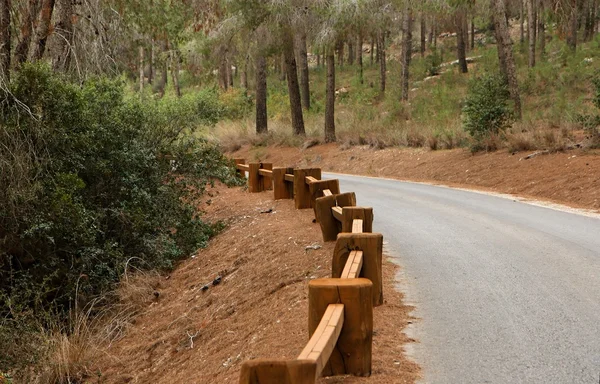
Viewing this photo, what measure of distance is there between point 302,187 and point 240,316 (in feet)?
17.4

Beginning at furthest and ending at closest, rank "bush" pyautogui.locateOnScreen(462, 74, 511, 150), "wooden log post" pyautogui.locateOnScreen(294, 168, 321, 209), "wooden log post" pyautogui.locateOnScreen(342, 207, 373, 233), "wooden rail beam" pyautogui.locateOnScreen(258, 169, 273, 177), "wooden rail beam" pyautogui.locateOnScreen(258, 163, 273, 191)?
"bush" pyautogui.locateOnScreen(462, 74, 511, 150)
"wooden rail beam" pyautogui.locateOnScreen(258, 163, 273, 191)
"wooden rail beam" pyautogui.locateOnScreen(258, 169, 273, 177)
"wooden log post" pyautogui.locateOnScreen(294, 168, 321, 209)
"wooden log post" pyautogui.locateOnScreen(342, 207, 373, 233)

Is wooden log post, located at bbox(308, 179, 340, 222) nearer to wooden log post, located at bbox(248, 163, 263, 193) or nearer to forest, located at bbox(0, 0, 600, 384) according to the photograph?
forest, located at bbox(0, 0, 600, 384)

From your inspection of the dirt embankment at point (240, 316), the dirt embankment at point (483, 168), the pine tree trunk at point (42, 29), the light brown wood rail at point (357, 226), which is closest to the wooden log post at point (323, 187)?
the dirt embankment at point (240, 316)

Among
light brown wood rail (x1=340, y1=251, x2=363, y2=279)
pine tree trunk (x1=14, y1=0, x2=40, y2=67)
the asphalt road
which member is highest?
pine tree trunk (x1=14, y1=0, x2=40, y2=67)

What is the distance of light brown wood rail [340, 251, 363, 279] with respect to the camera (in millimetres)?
5357

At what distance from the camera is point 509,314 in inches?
263

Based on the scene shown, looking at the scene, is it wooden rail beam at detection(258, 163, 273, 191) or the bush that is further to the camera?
the bush

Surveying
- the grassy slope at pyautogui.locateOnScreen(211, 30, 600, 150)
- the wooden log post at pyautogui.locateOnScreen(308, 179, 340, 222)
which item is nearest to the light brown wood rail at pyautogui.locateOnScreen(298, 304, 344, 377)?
the wooden log post at pyautogui.locateOnScreen(308, 179, 340, 222)

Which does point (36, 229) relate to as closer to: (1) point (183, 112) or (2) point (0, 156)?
(2) point (0, 156)

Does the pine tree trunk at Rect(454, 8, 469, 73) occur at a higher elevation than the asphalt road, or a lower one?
higher

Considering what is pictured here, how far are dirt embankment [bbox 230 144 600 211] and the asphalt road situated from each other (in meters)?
2.90

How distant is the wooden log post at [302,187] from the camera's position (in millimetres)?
13672

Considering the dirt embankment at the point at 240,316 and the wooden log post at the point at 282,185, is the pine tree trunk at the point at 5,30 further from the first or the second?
the wooden log post at the point at 282,185

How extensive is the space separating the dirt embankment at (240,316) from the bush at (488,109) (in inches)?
451
